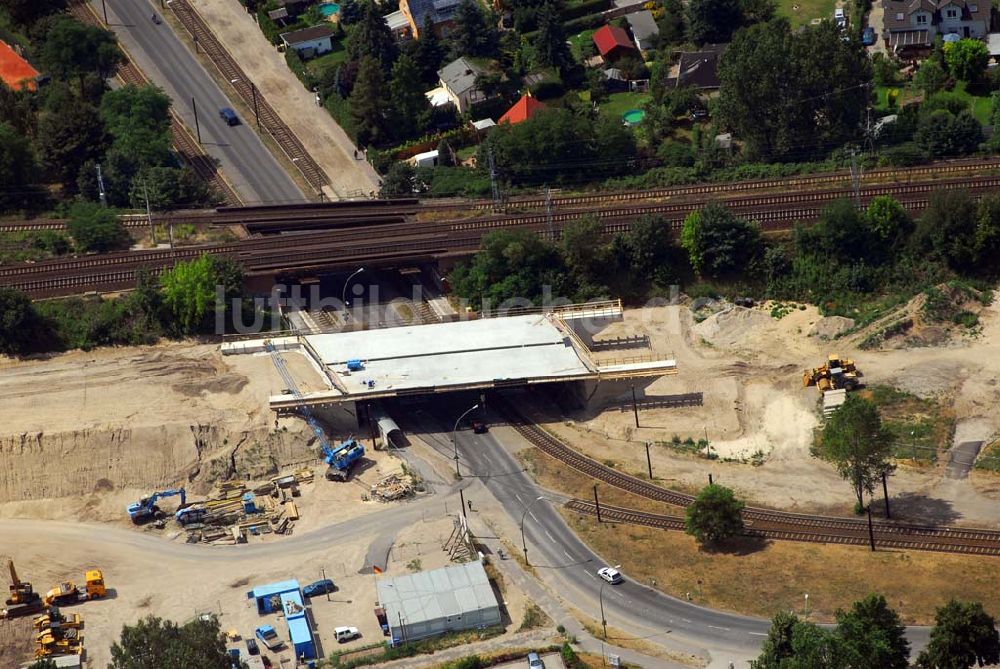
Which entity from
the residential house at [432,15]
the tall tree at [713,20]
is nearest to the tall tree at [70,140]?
the residential house at [432,15]

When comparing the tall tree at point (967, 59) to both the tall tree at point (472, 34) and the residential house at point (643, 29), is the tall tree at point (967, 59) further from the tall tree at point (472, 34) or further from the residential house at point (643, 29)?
the tall tree at point (472, 34)

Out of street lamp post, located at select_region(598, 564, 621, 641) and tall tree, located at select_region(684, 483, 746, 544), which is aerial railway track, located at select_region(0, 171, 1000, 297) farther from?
street lamp post, located at select_region(598, 564, 621, 641)

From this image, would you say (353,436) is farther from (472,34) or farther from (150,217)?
(472,34)

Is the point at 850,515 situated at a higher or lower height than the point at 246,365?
lower

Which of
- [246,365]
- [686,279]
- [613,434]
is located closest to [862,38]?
[686,279]

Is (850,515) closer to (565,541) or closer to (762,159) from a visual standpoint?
(565,541)

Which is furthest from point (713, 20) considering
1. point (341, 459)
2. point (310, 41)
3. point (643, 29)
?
point (341, 459)

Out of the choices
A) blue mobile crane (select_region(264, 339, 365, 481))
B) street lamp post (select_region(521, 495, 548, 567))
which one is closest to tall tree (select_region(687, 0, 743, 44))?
blue mobile crane (select_region(264, 339, 365, 481))
